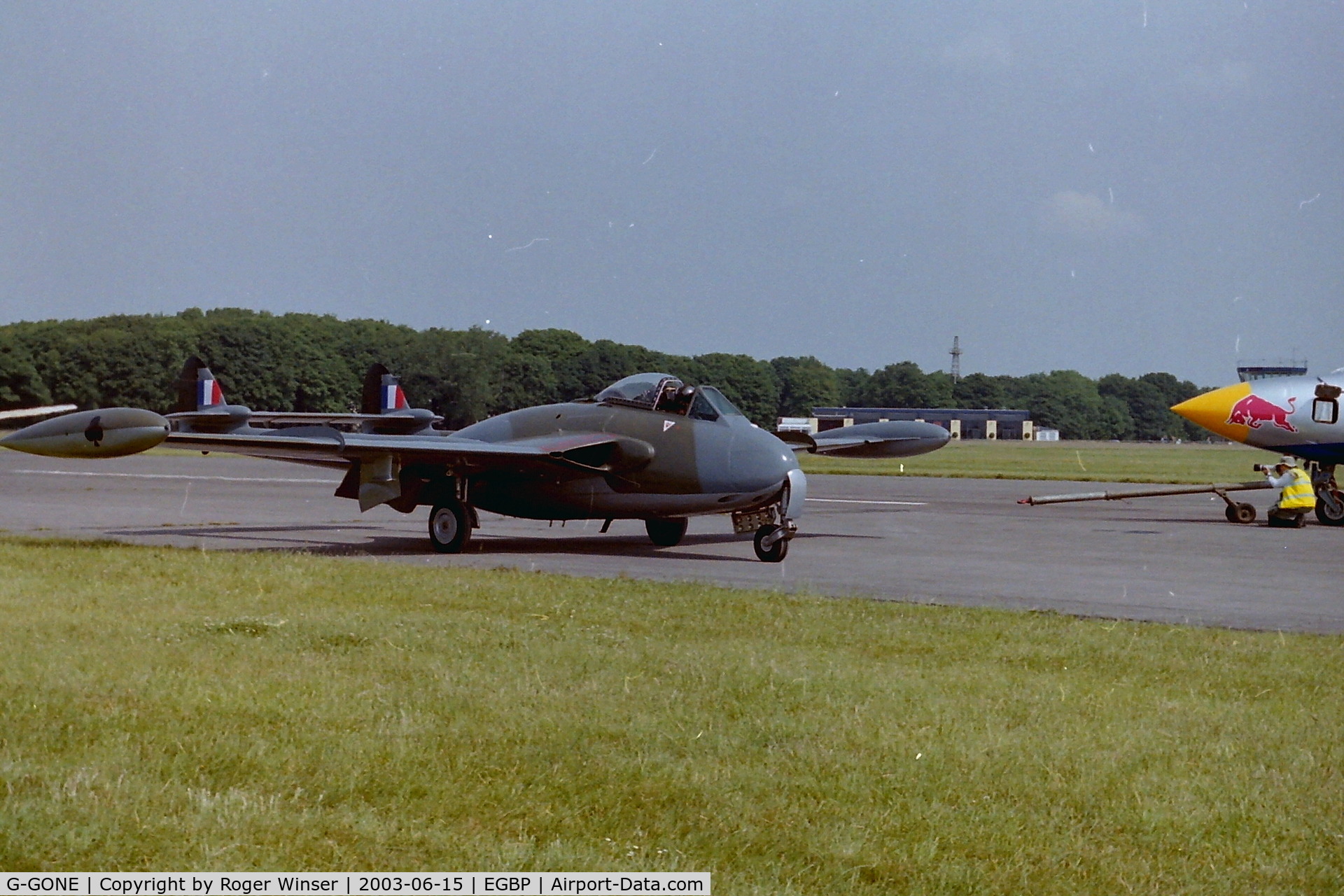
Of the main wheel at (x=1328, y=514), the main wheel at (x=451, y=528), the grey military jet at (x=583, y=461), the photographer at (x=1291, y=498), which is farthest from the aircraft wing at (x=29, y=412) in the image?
the main wheel at (x=1328, y=514)

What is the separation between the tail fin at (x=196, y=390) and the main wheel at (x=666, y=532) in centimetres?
1896

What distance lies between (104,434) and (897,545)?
10.8 m

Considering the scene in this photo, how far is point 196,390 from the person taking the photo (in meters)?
35.6

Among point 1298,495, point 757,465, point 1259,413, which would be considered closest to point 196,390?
point 757,465

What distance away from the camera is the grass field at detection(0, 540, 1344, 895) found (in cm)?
482

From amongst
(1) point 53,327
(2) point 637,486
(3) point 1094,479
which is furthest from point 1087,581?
(1) point 53,327

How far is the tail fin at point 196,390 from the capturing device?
35312mm

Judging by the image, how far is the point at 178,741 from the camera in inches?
239

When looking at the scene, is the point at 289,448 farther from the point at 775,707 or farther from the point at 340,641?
the point at 775,707

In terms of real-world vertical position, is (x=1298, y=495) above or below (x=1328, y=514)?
above

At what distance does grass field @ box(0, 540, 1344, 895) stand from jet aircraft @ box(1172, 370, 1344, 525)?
598 inches

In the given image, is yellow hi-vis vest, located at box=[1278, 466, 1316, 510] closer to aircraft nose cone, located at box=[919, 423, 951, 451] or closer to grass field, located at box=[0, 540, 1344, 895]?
aircraft nose cone, located at box=[919, 423, 951, 451]

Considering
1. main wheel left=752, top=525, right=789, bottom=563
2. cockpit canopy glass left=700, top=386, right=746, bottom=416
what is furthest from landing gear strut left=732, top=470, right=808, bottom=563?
cockpit canopy glass left=700, top=386, right=746, bottom=416

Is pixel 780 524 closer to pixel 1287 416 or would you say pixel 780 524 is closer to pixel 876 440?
pixel 876 440
